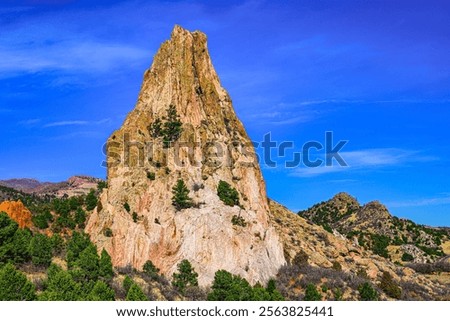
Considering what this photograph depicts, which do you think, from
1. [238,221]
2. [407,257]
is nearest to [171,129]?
[238,221]

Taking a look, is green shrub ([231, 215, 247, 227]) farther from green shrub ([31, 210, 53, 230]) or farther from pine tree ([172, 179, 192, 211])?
green shrub ([31, 210, 53, 230])

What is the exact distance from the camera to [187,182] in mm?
61000

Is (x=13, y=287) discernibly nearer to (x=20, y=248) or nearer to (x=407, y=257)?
(x=20, y=248)

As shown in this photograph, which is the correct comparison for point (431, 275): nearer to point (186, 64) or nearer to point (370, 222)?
point (370, 222)

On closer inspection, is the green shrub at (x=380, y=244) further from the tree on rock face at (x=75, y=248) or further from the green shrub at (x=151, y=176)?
the tree on rock face at (x=75, y=248)

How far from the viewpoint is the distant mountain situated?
10888cm

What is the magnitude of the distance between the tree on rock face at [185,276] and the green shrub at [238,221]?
8192 millimetres

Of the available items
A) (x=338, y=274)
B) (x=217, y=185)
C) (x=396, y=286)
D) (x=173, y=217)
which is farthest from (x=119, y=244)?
(x=396, y=286)

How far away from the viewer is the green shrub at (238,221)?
5903 cm

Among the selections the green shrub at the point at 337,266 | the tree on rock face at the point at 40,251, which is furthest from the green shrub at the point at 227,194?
the tree on rock face at the point at 40,251

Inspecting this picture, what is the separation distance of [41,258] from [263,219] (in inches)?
1106

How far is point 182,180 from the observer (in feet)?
197

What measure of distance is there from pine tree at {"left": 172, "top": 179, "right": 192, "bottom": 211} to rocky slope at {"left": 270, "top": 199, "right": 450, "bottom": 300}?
45.4ft

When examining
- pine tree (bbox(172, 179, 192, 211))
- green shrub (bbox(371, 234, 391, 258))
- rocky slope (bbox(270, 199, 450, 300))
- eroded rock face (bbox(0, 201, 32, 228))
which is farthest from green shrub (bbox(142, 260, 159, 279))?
green shrub (bbox(371, 234, 391, 258))
